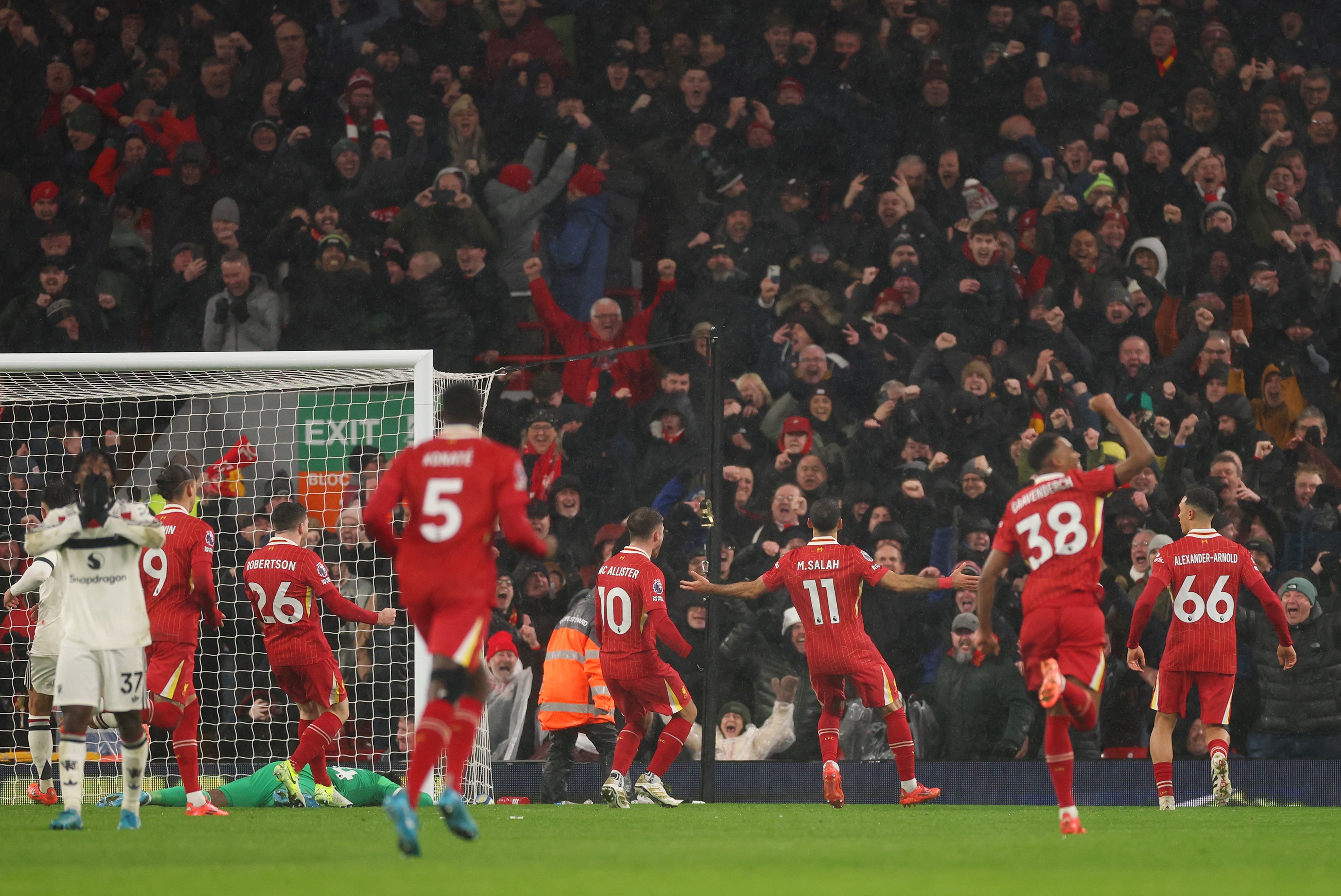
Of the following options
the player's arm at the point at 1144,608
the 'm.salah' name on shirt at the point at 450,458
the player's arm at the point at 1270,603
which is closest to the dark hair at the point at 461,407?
the 'm.salah' name on shirt at the point at 450,458

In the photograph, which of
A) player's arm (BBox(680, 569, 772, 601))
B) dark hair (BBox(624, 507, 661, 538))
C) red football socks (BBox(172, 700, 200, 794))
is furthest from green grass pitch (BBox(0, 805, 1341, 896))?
dark hair (BBox(624, 507, 661, 538))

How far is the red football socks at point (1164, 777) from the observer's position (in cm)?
991

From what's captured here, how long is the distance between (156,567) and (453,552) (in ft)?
13.2

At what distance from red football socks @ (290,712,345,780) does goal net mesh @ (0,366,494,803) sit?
1.49 metres

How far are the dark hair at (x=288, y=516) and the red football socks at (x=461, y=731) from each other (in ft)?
13.1

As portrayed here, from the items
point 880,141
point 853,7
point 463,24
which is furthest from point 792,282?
point 463,24

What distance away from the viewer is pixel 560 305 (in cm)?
1428

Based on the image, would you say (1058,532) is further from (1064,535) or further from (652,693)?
(652,693)

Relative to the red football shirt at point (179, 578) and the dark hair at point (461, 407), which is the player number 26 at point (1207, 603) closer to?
the dark hair at point (461, 407)

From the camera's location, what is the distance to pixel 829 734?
9.93 meters

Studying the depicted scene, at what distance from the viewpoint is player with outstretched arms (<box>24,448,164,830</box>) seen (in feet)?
24.5

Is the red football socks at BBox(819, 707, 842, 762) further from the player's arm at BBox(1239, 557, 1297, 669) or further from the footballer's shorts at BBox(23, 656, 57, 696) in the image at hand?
the footballer's shorts at BBox(23, 656, 57, 696)

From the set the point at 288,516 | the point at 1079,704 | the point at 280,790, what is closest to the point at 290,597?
the point at 288,516

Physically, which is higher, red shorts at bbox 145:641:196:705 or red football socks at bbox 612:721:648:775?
red shorts at bbox 145:641:196:705
